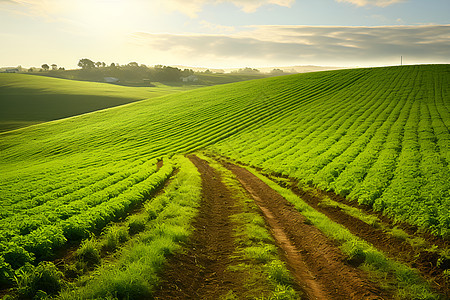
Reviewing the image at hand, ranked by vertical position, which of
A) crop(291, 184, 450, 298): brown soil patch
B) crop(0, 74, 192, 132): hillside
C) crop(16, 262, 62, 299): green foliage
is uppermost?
crop(0, 74, 192, 132): hillside

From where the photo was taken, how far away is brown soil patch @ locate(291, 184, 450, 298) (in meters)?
9.73

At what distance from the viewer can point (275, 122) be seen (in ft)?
168

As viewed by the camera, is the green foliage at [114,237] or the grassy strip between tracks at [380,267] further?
the green foliage at [114,237]

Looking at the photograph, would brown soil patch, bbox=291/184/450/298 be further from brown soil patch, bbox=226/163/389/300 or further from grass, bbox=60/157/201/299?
grass, bbox=60/157/201/299

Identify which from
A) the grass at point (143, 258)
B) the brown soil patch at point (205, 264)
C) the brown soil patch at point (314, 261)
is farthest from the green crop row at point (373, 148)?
the grass at point (143, 258)

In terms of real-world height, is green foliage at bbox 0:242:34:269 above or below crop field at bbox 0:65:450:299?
above

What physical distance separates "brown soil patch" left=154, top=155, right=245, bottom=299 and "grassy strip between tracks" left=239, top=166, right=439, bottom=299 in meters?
4.72

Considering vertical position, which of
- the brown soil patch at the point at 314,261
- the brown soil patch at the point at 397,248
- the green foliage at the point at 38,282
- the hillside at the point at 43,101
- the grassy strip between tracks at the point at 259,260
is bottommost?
the brown soil patch at the point at 397,248

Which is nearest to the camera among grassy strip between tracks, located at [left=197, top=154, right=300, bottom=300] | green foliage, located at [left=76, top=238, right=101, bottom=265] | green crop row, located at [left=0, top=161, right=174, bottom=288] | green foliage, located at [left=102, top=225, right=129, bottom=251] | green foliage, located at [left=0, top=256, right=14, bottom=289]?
green foliage, located at [left=0, top=256, right=14, bottom=289]

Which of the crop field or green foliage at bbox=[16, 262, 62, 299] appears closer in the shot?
green foliage at bbox=[16, 262, 62, 299]

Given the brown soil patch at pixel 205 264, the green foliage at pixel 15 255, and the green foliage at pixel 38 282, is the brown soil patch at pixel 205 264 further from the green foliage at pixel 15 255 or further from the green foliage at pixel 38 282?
the green foliage at pixel 15 255

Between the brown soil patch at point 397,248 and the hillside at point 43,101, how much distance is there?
309ft

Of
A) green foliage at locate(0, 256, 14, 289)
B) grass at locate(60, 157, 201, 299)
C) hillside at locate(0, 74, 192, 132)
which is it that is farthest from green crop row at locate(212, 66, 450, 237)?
hillside at locate(0, 74, 192, 132)

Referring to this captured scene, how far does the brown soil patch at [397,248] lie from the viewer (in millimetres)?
9734
